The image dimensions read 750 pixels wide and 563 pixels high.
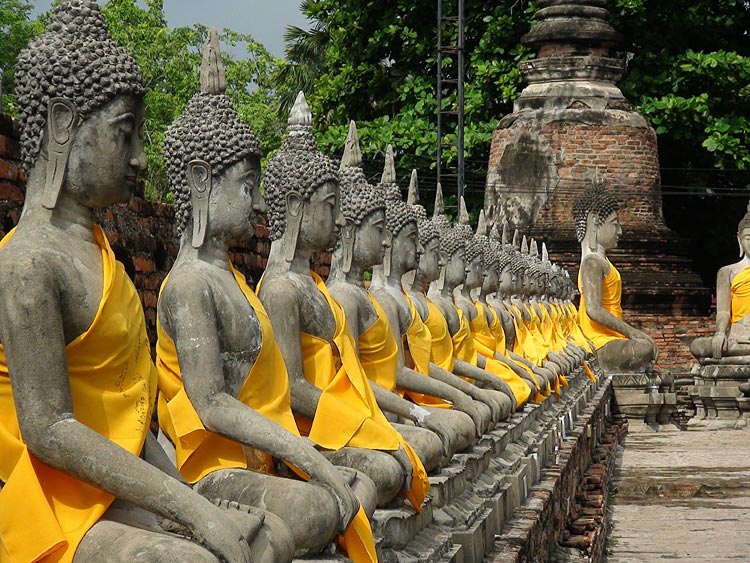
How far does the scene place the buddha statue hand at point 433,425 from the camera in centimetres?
639

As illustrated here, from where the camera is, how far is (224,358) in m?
4.38

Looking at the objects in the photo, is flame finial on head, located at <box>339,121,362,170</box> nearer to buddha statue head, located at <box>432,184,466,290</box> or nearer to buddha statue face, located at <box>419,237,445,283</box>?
buddha statue face, located at <box>419,237,445,283</box>

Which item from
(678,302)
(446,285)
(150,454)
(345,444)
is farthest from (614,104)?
(150,454)

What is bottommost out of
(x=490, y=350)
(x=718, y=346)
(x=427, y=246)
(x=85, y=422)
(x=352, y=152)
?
(x=718, y=346)

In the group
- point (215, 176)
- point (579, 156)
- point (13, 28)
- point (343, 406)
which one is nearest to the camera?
point (215, 176)

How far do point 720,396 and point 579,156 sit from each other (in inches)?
245

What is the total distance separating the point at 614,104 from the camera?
23703mm

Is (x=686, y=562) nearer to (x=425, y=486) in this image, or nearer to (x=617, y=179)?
(x=425, y=486)

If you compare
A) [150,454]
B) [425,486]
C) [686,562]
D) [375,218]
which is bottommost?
[686,562]

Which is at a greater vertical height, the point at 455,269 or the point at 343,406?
the point at 455,269

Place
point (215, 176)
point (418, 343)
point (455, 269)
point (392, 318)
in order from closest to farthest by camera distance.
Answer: point (215, 176) < point (392, 318) < point (418, 343) < point (455, 269)

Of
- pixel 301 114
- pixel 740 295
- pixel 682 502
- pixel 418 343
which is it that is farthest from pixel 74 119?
pixel 740 295

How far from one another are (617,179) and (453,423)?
1727cm

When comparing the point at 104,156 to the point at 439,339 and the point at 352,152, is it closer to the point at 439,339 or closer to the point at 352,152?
the point at 352,152
